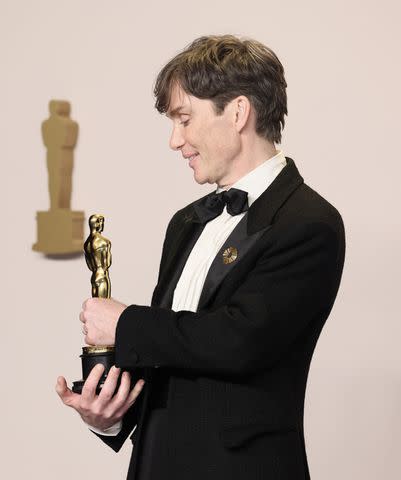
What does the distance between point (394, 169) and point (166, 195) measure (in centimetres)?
77

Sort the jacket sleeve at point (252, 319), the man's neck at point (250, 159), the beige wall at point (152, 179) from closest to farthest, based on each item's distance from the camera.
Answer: the jacket sleeve at point (252, 319)
the man's neck at point (250, 159)
the beige wall at point (152, 179)

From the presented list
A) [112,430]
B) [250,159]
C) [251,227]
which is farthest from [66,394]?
[250,159]

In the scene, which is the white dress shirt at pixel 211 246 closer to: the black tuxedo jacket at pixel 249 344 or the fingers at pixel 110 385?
the black tuxedo jacket at pixel 249 344

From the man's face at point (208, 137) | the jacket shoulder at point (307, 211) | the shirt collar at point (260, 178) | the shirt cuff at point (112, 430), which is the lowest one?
the shirt cuff at point (112, 430)

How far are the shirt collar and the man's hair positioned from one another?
0.06 meters

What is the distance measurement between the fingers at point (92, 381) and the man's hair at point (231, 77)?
53cm

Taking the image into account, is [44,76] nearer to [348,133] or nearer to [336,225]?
[348,133]

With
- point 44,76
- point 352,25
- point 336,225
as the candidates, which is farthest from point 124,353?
point 44,76

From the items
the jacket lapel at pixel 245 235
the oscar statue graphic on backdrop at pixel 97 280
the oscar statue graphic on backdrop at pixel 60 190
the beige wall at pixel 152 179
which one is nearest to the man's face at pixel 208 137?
the jacket lapel at pixel 245 235

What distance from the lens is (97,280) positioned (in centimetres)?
201

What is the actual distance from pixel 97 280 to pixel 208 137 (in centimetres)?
34

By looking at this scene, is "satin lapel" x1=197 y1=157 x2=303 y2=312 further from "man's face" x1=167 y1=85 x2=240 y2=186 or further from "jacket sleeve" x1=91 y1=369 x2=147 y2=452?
"jacket sleeve" x1=91 y1=369 x2=147 y2=452

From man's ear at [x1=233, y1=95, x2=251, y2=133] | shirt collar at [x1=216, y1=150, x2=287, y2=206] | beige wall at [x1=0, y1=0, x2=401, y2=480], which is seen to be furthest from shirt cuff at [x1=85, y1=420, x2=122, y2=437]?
beige wall at [x1=0, y1=0, x2=401, y2=480]

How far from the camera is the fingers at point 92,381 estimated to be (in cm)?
188
